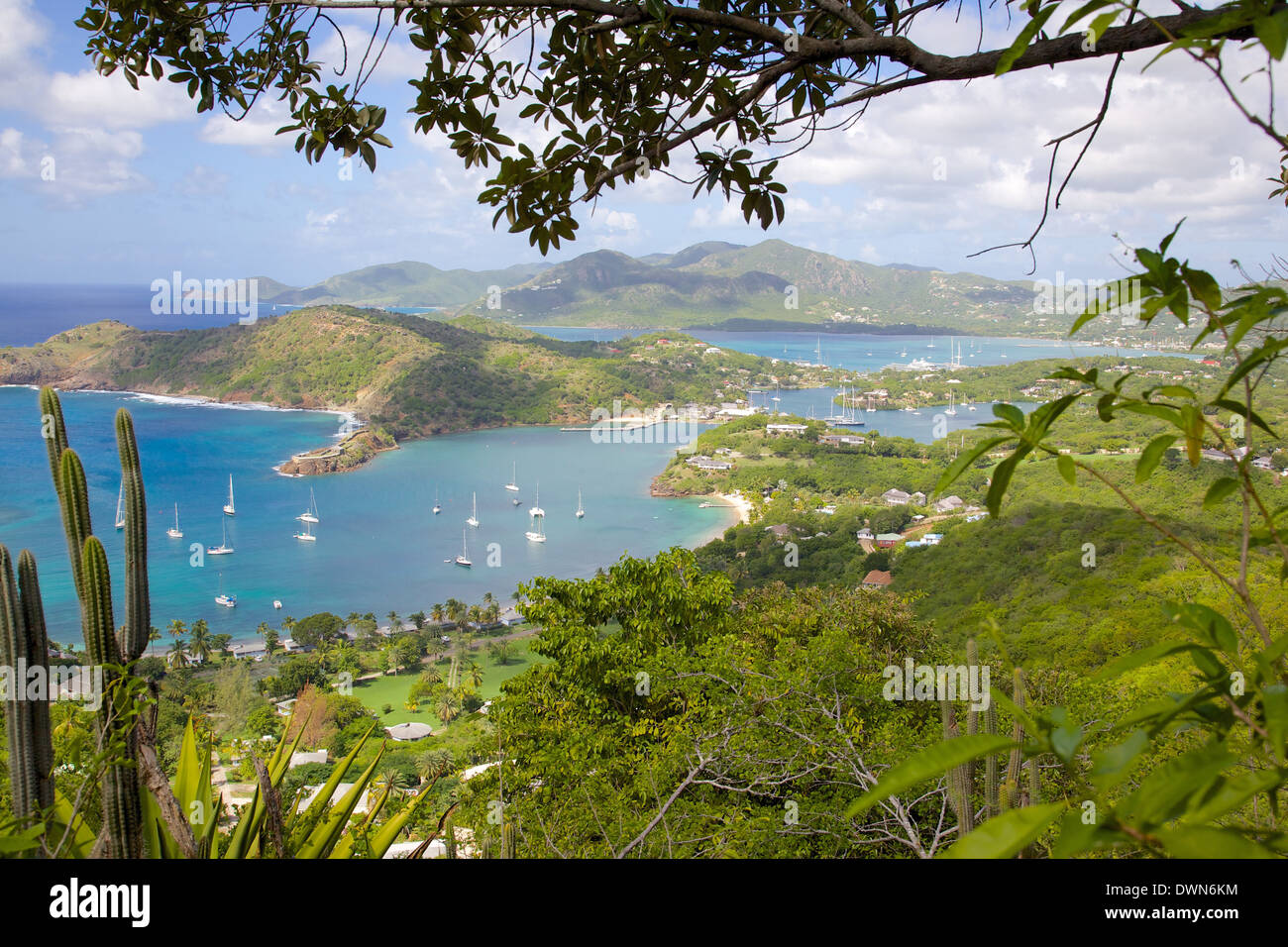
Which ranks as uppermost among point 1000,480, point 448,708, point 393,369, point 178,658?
point 393,369

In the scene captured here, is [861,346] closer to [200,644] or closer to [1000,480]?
[200,644]

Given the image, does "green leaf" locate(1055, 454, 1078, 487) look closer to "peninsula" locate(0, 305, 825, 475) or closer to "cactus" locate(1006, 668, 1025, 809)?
"cactus" locate(1006, 668, 1025, 809)

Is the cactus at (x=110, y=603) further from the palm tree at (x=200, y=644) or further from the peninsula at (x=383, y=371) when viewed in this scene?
the peninsula at (x=383, y=371)

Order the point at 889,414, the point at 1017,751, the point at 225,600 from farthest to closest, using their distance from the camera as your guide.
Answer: the point at 889,414
the point at 225,600
the point at 1017,751

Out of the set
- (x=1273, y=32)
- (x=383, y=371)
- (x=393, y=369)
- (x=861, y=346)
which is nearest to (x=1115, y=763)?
(x=1273, y=32)

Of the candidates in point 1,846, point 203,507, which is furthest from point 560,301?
point 1,846

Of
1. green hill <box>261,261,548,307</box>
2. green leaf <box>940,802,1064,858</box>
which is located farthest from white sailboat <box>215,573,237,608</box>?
green hill <box>261,261,548,307</box>

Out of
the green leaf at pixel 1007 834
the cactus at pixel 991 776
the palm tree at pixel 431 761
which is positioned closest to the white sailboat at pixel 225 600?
the palm tree at pixel 431 761
